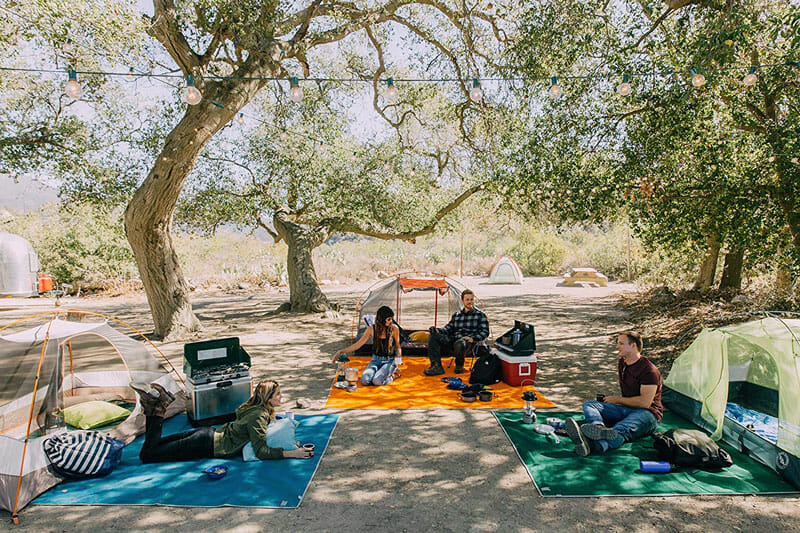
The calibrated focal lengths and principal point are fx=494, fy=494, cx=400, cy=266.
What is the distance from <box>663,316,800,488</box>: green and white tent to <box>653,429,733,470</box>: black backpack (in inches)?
13.1

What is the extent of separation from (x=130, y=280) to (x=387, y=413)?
14739 mm

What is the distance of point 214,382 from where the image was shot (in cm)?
456

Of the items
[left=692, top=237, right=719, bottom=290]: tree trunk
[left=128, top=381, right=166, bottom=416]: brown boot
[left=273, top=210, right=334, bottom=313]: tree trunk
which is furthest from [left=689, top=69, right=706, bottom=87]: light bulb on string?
[left=273, top=210, right=334, bottom=313]: tree trunk

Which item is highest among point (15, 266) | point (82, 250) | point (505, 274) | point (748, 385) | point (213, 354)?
point (82, 250)

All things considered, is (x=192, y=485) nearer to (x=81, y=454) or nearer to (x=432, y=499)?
(x=81, y=454)

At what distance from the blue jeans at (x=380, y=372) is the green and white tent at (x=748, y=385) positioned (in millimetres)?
2953

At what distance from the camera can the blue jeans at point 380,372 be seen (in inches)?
231

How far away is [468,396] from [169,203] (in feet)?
19.4

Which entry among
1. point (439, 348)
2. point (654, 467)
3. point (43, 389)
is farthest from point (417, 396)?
point (43, 389)

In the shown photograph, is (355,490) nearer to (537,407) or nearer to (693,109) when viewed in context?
(537,407)

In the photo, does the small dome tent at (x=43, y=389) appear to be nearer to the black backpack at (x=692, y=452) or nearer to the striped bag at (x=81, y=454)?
the striped bag at (x=81, y=454)

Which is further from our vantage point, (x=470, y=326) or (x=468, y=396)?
(x=470, y=326)

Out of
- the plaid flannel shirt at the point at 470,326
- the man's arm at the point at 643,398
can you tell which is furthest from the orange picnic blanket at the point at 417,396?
the man's arm at the point at 643,398

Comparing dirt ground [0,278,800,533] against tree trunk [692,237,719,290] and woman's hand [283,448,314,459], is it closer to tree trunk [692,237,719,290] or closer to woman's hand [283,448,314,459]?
woman's hand [283,448,314,459]
